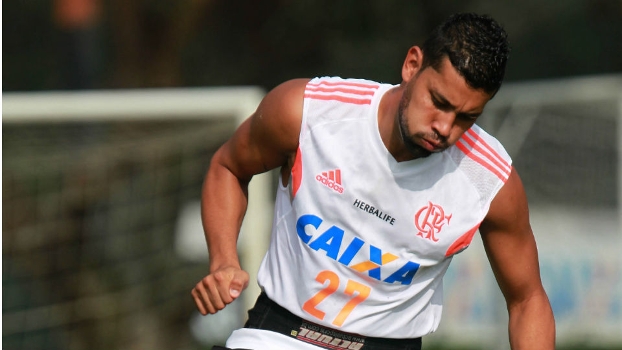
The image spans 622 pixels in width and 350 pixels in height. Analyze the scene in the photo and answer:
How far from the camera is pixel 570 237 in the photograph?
976 centimetres

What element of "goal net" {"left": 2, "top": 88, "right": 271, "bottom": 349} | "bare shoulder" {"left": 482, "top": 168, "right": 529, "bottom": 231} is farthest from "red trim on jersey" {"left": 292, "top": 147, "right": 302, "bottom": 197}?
"goal net" {"left": 2, "top": 88, "right": 271, "bottom": 349}

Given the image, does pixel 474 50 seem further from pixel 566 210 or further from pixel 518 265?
pixel 566 210

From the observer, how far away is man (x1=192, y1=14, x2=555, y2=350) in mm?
3693

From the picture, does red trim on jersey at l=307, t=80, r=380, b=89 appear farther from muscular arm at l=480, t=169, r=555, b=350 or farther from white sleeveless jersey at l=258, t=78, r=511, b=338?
muscular arm at l=480, t=169, r=555, b=350

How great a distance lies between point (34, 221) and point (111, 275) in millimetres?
691

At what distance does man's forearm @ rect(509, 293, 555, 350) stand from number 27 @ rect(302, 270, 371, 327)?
0.62 m

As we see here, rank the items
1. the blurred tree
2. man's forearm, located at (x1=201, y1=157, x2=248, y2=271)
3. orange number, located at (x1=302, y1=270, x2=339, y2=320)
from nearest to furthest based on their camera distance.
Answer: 1. orange number, located at (x1=302, y1=270, x2=339, y2=320)
2. man's forearm, located at (x1=201, y1=157, x2=248, y2=271)
3. the blurred tree

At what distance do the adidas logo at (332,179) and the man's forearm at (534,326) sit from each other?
83 centimetres

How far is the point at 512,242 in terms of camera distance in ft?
12.6

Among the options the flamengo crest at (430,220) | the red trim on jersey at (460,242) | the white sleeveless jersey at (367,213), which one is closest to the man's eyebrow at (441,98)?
the white sleeveless jersey at (367,213)

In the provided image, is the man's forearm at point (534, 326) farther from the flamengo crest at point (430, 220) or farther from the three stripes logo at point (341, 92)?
the three stripes logo at point (341, 92)

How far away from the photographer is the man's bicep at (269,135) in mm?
3777

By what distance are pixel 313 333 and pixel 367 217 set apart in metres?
0.45

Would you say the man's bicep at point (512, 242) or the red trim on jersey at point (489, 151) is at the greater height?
the red trim on jersey at point (489, 151)
